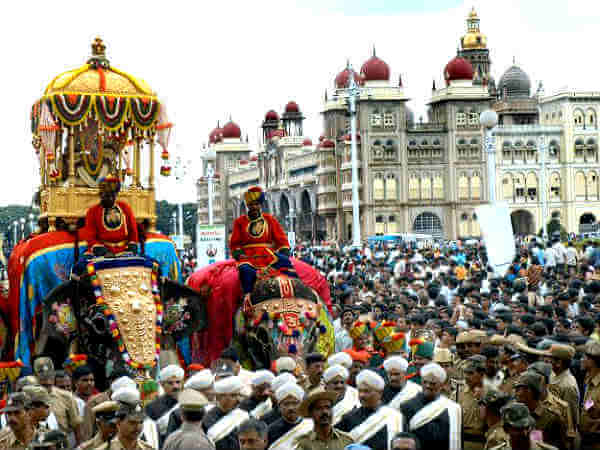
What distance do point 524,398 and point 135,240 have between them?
570 centimetres

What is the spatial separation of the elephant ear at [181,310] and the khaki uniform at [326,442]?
5370 mm

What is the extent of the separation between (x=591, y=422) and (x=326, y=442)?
2348 mm

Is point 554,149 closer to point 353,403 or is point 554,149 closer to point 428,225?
point 428,225

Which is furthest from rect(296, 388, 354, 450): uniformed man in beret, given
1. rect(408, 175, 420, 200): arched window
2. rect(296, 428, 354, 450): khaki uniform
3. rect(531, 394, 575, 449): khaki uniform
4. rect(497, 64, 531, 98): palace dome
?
rect(497, 64, 531, 98): palace dome

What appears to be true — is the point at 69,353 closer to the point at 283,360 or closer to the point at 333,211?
the point at 283,360

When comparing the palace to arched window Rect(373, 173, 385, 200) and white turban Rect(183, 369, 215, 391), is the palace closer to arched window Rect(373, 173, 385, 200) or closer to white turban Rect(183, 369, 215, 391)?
arched window Rect(373, 173, 385, 200)

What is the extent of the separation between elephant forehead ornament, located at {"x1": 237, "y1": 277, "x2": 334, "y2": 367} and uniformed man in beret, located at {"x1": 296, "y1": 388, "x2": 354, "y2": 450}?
4317 mm

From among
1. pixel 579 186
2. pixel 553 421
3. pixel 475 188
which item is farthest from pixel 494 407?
pixel 579 186

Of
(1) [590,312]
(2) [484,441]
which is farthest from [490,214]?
(2) [484,441]

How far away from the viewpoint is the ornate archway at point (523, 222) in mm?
87562

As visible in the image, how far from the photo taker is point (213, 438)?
7258mm

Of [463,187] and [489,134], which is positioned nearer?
[489,134]

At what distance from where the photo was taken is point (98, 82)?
513 inches

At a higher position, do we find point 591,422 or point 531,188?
point 531,188
